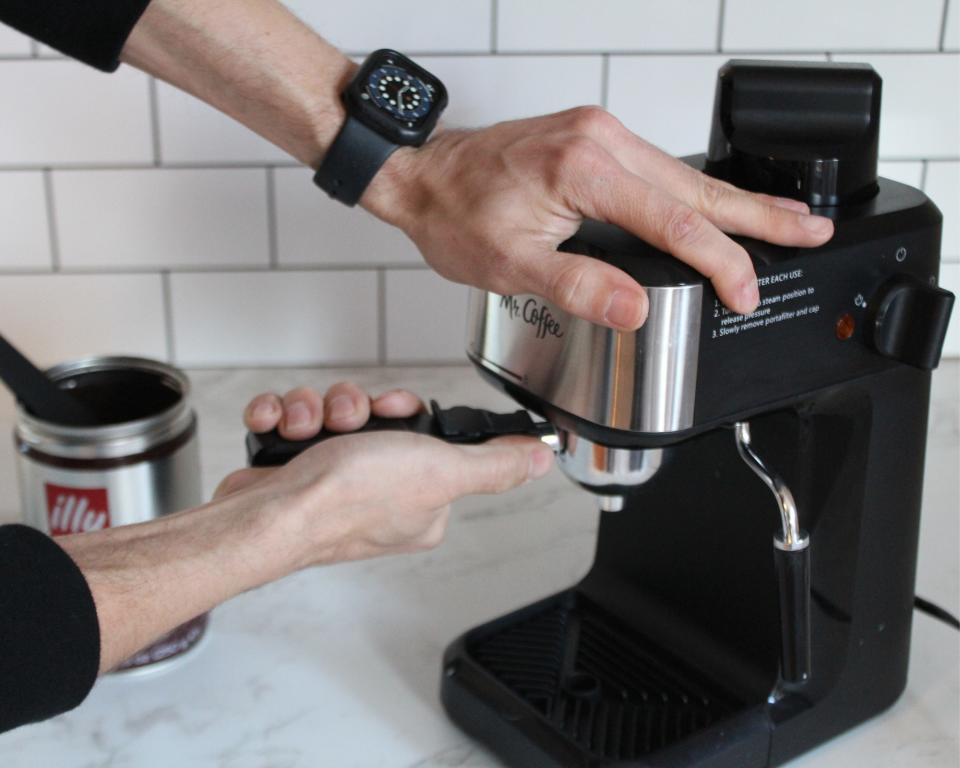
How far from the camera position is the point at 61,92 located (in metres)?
1.11

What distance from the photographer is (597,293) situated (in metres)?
0.61

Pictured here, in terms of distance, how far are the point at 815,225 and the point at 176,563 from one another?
36 cm

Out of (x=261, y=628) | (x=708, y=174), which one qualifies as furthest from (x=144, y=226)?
(x=708, y=174)

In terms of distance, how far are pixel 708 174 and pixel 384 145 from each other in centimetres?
19

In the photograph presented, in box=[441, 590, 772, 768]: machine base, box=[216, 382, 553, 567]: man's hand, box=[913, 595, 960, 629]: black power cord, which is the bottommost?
box=[913, 595, 960, 629]: black power cord

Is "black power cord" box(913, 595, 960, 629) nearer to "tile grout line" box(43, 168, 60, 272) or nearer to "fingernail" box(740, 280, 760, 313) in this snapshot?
"fingernail" box(740, 280, 760, 313)

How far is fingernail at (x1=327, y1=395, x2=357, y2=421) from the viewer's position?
2.47ft

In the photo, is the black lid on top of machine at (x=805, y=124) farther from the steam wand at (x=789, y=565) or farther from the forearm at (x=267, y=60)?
the forearm at (x=267, y=60)

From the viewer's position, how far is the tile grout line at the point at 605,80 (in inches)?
44.0

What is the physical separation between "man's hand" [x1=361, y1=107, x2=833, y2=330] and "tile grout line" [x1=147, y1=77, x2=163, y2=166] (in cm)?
45

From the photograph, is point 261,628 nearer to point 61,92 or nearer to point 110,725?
point 110,725

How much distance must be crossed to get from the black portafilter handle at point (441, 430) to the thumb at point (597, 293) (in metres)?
0.10

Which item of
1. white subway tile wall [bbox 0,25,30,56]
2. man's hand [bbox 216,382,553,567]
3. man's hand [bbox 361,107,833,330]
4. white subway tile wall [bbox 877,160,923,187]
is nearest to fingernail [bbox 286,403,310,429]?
man's hand [bbox 216,382,553,567]

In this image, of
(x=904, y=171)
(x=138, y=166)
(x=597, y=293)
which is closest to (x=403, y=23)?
(x=138, y=166)
